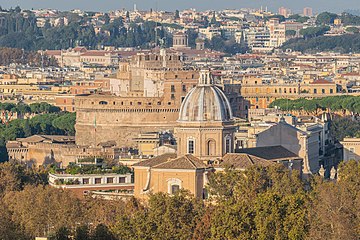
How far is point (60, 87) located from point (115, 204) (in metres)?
66.2

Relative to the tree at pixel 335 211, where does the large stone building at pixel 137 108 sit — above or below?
below

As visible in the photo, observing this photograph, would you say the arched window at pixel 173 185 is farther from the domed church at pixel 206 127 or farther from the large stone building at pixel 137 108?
the large stone building at pixel 137 108

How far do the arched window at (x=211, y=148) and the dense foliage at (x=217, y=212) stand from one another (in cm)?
183

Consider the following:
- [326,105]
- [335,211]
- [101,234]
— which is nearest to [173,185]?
[335,211]

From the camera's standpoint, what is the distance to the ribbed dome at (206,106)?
56.0m

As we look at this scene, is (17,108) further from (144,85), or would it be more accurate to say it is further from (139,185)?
(139,185)

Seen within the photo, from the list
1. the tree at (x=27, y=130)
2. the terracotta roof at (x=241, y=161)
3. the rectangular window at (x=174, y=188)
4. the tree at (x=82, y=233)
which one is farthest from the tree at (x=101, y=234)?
the tree at (x=27, y=130)

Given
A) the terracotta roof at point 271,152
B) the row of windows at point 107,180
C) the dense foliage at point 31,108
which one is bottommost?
the dense foliage at point 31,108

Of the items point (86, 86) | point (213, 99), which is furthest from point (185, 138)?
point (86, 86)

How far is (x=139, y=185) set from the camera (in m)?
56.2

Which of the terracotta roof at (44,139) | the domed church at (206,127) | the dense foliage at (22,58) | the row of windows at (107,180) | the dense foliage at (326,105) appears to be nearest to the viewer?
the domed church at (206,127)

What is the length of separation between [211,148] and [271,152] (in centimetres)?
389

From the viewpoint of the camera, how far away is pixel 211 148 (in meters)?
55.9

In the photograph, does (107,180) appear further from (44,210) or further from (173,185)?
(44,210)
